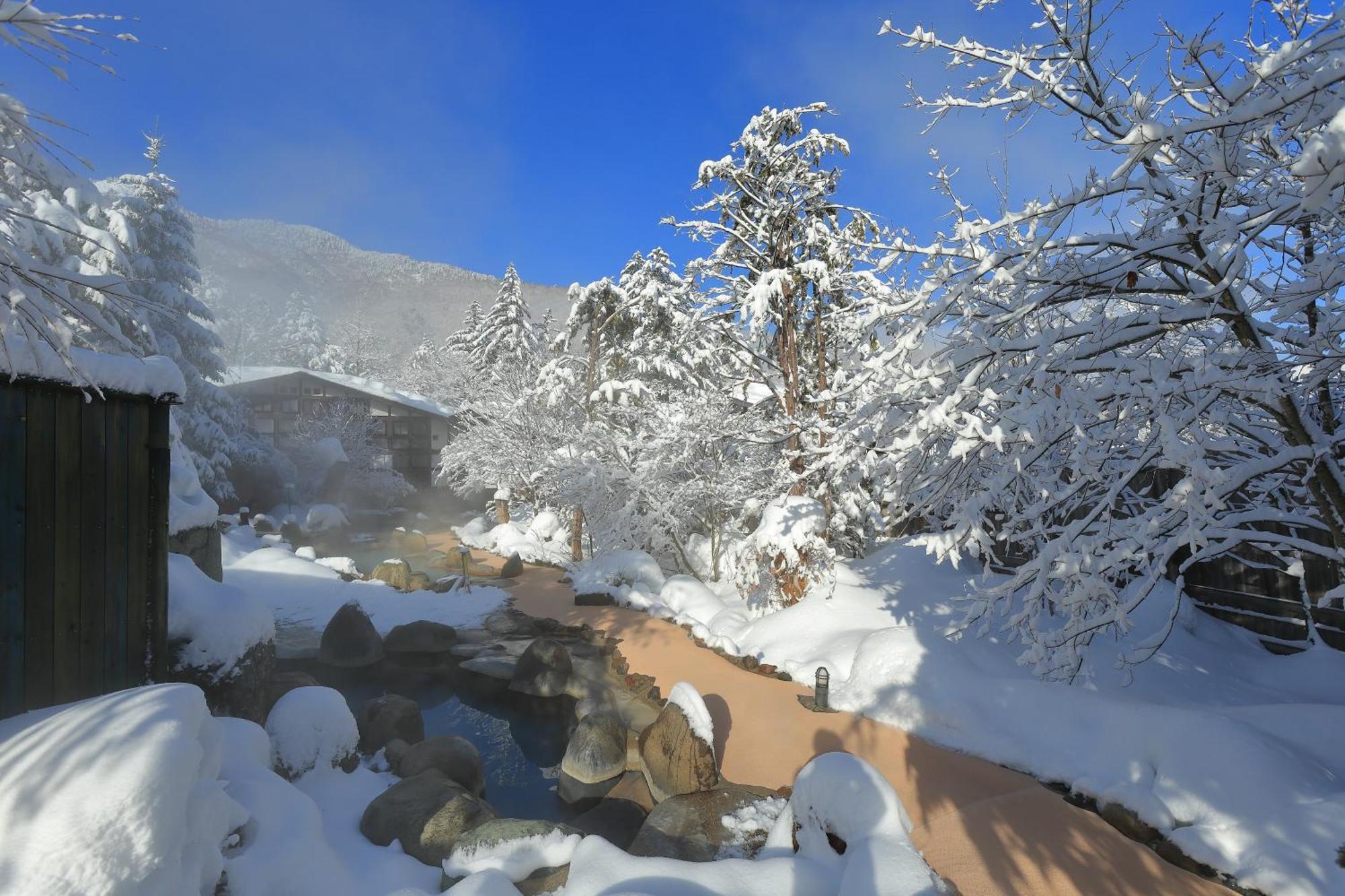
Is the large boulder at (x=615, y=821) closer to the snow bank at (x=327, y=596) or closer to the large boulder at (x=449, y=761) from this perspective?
the large boulder at (x=449, y=761)

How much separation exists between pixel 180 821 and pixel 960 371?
5041 millimetres

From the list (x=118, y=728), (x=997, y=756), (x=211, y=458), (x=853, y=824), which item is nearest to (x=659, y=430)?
(x=997, y=756)

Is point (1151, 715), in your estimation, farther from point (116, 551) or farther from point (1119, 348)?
point (116, 551)

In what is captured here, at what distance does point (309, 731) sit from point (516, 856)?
2561 mm

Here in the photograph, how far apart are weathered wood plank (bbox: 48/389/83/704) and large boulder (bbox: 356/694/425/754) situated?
4.06 metres

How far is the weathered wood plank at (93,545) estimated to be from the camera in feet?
13.2

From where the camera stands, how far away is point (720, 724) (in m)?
7.41

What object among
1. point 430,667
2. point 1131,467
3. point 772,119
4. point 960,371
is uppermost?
point 772,119

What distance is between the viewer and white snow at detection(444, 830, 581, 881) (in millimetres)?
5133

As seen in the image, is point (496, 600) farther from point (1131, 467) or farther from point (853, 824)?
point (1131, 467)

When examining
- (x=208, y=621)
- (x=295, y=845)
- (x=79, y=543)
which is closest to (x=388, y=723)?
(x=208, y=621)

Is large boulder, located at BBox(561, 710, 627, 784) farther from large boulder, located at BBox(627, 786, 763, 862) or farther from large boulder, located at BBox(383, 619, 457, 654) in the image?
large boulder, located at BBox(383, 619, 457, 654)

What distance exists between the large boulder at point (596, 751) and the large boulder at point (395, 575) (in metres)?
9.67

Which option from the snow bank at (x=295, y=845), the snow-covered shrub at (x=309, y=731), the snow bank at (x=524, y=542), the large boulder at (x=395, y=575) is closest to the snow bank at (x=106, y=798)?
the snow bank at (x=295, y=845)
